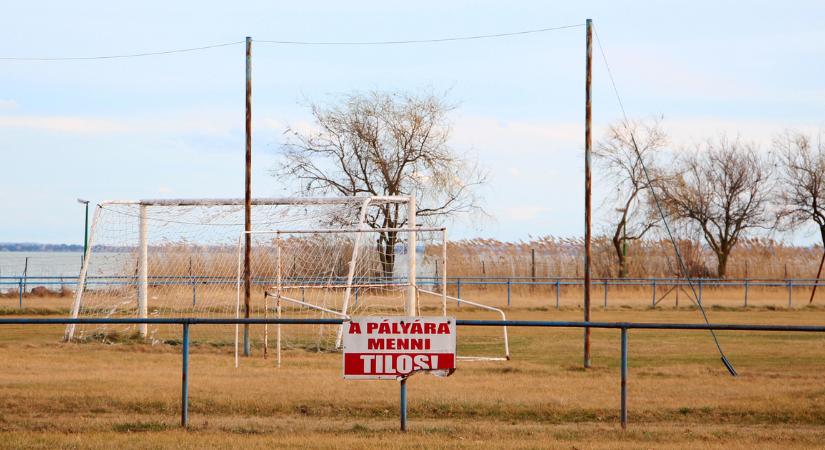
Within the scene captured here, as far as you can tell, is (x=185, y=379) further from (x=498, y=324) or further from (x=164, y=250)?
(x=164, y=250)

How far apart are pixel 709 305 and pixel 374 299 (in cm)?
1816

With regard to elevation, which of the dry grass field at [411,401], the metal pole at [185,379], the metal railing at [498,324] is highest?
the metal railing at [498,324]

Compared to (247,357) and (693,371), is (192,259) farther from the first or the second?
(693,371)

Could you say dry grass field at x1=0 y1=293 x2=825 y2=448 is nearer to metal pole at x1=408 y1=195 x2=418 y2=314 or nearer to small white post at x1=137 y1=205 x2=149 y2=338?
small white post at x1=137 y1=205 x2=149 y2=338

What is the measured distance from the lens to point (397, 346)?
1098 cm

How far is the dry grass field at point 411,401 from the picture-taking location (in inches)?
439

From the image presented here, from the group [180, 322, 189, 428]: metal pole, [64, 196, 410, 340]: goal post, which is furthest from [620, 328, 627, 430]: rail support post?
[64, 196, 410, 340]: goal post

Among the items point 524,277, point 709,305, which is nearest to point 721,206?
point 524,277

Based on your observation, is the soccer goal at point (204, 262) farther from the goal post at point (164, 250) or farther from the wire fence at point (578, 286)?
the wire fence at point (578, 286)

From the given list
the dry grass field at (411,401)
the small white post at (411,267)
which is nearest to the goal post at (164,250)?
the small white post at (411,267)

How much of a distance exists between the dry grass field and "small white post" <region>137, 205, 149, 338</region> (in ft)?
3.78

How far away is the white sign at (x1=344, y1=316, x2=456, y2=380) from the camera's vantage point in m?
11.0

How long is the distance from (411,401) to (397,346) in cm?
Result: 326

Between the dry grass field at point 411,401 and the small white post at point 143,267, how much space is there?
1.15 meters
